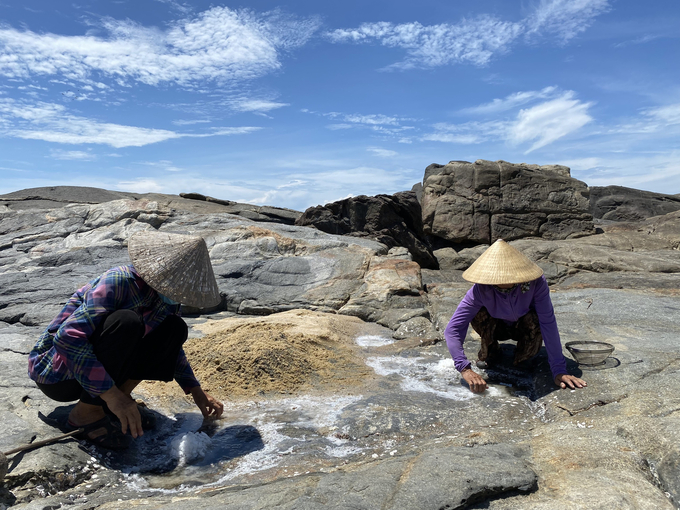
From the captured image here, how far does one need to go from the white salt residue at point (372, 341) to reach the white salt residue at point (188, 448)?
6.85 ft

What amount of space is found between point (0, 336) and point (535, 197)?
31.4 feet

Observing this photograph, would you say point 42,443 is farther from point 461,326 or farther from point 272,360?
point 461,326

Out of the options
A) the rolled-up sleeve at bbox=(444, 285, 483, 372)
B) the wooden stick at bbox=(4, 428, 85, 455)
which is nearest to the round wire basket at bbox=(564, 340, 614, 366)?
Answer: the rolled-up sleeve at bbox=(444, 285, 483, 372)

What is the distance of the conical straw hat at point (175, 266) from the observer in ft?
7.48

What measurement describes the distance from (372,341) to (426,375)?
101 cm

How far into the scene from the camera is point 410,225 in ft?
31.9

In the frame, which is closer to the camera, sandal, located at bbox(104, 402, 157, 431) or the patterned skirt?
sandal, located at bbox(104, 402, 157, 431)

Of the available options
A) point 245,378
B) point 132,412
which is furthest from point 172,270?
point 245,378

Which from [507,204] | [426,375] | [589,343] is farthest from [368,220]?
[589,343]

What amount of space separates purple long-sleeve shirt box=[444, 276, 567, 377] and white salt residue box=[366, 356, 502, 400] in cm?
19

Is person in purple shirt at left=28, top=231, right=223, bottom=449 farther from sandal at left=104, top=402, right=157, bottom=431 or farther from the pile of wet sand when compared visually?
the pile of wet sand

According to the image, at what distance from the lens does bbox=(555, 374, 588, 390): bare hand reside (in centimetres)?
288

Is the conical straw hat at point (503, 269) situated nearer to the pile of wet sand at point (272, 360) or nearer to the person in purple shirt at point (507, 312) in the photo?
the person in purple shirt at point (507, 312)

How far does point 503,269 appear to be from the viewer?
2971mm
